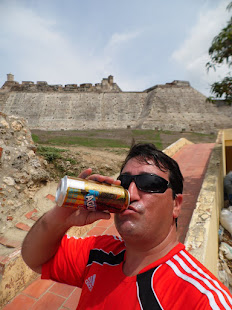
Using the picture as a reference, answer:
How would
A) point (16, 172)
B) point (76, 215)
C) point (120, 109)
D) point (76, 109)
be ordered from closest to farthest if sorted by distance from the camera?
point (76, 215), point (16, 172), point (120, 109), point (76, 109)

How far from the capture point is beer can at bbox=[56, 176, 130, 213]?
1.21 m

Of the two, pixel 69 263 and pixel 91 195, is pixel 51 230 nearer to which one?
pixel 69 263

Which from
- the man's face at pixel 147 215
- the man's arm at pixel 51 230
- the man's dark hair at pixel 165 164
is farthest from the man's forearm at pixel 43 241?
the man's dark hair at pixel 165 164

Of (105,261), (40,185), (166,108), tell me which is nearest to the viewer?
(105,261)

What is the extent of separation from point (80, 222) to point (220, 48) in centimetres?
578

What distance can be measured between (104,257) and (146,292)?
1.25 feet

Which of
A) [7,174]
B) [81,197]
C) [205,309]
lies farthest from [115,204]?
[7,174]

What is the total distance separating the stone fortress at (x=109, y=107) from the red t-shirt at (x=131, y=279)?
29.1 meters

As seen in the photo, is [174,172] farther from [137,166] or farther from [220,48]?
[220,48]

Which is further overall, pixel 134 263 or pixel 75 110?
pixel 75 110

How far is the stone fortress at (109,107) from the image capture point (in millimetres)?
32125

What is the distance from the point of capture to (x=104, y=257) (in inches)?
53.7

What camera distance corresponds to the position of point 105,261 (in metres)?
1.34

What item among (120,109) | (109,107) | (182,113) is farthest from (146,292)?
(109,107)
